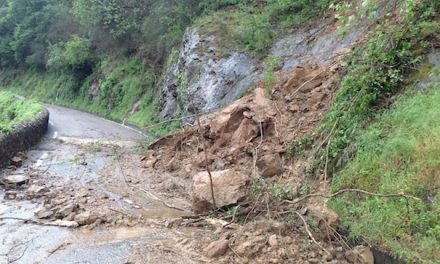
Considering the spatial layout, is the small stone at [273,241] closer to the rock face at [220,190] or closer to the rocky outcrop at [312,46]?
the rock face at [220,190]

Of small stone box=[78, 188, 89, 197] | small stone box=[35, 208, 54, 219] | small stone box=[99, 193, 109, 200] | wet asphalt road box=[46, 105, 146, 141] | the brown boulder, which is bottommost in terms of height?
wet asphalt road box=[46, 105, 146, 141]

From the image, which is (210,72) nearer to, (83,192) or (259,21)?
(259,21)

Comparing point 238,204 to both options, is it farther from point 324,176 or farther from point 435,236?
point 435,236

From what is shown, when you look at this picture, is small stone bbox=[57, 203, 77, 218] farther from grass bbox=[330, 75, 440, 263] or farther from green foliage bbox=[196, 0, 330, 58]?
green foliage bbox=[196, 0, 330, 58]

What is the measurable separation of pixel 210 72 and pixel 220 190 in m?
11.2

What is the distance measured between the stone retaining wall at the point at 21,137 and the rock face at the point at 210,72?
6223 millimetres

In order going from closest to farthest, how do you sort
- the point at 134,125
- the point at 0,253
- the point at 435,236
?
the point at 435,236, the point at 0,253, the point at 134,125

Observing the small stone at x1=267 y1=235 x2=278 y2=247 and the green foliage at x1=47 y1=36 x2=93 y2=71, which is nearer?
the small stone at x1=267 y1=235 x2=278 y2=247

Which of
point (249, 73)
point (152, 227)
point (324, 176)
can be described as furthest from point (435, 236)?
point (249, 73)

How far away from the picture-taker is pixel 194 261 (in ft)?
22.7

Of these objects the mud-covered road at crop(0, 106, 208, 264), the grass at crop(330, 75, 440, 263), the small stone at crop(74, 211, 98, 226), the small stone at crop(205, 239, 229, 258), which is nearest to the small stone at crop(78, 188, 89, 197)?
the mud-covered road at crop(0, 106, 208, 264)

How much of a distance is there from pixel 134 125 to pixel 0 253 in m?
20.1

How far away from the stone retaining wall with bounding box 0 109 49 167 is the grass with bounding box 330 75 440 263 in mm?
11251

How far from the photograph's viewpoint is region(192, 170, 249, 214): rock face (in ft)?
28.6
